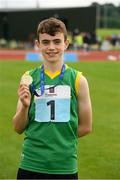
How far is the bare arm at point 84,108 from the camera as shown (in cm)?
409

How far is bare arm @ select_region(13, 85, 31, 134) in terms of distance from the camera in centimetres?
385

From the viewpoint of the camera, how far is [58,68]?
4055 mm

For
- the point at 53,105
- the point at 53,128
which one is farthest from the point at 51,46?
the point at 53,128

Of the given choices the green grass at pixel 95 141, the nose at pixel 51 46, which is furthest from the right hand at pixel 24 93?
the green grass at pixel 95 141

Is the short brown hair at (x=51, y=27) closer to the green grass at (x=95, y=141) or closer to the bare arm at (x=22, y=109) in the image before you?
the bare arm at (x=22, y=109)

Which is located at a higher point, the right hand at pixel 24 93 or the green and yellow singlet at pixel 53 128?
the right hand at pixel 24 93

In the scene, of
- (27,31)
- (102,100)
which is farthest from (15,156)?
(27,31)

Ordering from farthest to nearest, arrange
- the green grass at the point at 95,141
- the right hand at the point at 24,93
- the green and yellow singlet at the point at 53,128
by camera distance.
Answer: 1. the green grass at the point at 95,141
2. the green and yellow singlet at the point at 53,128
3. the right hand at the point at 24,93

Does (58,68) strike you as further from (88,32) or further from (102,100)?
(88,32)

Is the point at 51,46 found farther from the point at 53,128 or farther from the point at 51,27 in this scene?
the point at 53,128

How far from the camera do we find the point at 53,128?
4023 millimetres

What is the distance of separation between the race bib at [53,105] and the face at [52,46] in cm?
21

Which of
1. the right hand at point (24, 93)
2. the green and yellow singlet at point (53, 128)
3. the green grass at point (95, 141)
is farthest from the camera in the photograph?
the green grass at point (95, 141)

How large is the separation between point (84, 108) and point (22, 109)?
485 mm
